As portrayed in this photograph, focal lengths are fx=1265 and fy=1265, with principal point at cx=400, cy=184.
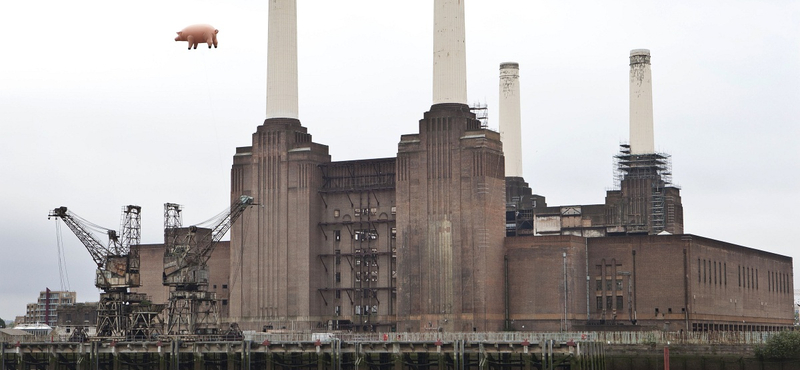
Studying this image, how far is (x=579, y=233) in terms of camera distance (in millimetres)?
151500

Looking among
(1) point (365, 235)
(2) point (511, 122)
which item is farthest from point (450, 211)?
(2) point (511, 122)

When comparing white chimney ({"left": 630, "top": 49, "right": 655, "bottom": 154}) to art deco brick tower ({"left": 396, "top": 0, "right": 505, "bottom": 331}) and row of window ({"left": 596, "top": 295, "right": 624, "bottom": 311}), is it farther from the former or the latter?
art deco brick tower ({"left": 396, "top": 0, "right": 505, "bottom": 331})

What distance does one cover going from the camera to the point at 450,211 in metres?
123

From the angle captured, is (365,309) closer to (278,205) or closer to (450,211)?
(278,205)

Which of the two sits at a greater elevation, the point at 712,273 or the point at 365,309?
the point at 712,273

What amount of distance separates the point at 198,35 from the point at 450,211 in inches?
1479

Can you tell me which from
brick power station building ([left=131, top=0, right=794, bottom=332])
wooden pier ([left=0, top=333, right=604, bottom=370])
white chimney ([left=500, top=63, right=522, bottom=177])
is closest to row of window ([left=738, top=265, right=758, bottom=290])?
brick power station building ([left=131, top=0, right=794, bottom=332])

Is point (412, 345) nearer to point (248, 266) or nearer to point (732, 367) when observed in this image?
Result: point (732, 367)

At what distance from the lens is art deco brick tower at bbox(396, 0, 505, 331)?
122 m

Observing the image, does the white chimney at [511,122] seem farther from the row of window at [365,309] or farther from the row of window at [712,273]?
the row of window at [365,309]

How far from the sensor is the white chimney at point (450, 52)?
125875 millimetres

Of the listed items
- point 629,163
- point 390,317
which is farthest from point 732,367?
point 629,163

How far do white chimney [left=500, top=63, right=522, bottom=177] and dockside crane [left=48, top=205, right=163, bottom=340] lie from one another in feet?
217

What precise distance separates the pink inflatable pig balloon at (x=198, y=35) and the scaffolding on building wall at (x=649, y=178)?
73405mm
